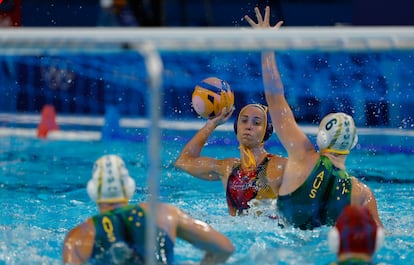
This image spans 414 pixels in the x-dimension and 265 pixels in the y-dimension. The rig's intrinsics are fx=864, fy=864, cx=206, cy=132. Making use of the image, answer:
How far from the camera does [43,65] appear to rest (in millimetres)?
7059

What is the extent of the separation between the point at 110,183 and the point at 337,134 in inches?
55.9

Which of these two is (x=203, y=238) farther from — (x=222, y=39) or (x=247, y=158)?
(x=247, y=158)

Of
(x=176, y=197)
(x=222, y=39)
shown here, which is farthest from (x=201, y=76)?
(x=222, y=39)

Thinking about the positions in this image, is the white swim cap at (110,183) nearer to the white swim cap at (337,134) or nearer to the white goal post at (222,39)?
the white goal post at (222,39)

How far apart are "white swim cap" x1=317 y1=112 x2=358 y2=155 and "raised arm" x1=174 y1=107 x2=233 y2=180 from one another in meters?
0.84

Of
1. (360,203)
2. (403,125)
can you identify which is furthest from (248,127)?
(403,125)

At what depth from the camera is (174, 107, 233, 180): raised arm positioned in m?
5.12

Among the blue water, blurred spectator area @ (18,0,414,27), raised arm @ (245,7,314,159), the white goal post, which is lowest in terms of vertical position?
the blue water

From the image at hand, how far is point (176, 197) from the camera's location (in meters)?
6.01

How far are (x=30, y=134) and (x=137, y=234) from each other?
422 cm

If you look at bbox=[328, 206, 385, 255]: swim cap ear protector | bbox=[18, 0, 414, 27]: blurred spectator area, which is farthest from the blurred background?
bbox=[328, 206, 385, 255]: swim cap ear protector

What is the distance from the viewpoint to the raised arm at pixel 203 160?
512cm

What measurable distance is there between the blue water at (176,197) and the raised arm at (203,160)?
0.90 ft

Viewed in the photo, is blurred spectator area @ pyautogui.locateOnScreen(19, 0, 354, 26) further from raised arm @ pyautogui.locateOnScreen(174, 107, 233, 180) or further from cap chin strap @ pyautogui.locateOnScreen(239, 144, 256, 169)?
cap chin strap @ pyautogui.locateOnScreen(239, 144, 256, 169)
